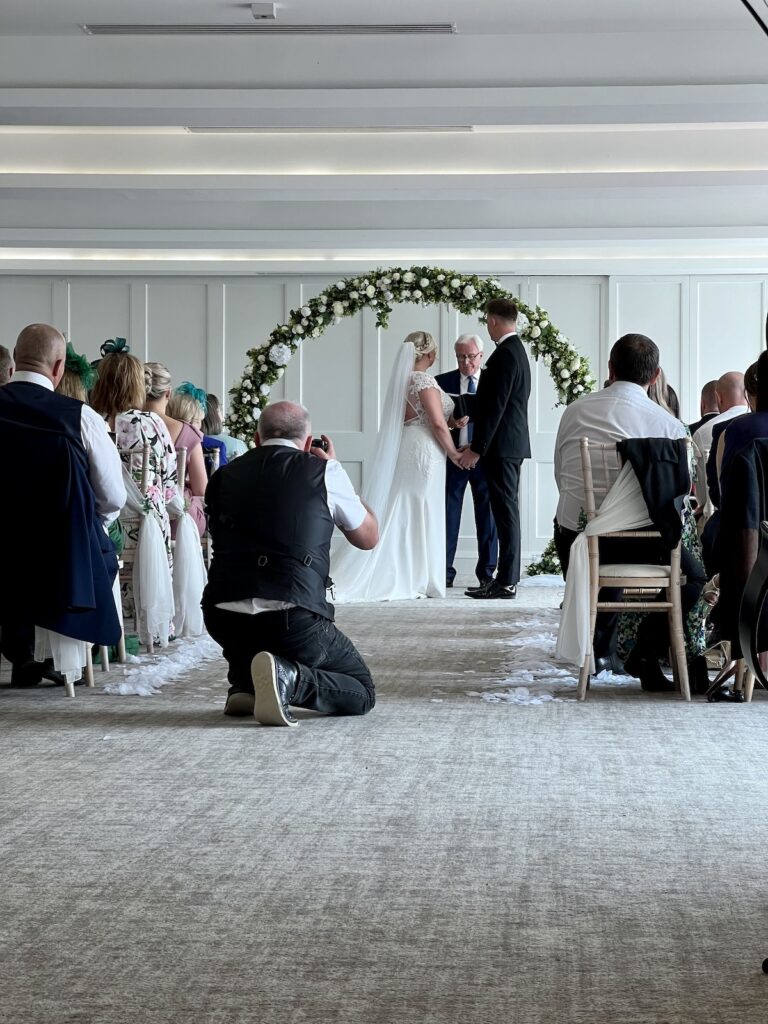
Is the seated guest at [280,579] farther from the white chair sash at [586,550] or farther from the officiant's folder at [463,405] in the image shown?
the officiant's folder at [463,405]

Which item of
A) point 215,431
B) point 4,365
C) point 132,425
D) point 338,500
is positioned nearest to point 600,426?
point 338,500

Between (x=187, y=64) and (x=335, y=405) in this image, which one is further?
(x=335, y=405)

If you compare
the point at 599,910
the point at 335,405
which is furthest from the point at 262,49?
the point at 335,405

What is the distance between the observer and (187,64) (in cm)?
704

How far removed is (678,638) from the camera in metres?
5.07

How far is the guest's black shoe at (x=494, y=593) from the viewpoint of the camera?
30.3 feet

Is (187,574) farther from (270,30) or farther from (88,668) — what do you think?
(270,30)

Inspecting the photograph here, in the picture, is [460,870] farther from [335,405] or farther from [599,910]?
[335,405]

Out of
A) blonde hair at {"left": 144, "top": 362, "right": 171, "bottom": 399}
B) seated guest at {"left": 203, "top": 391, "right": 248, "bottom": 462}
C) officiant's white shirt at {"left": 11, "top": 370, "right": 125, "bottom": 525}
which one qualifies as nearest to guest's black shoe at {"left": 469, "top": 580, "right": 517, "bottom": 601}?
seated guest at {"left": 203, "top": 391, "right": 248, "bottom": 462}

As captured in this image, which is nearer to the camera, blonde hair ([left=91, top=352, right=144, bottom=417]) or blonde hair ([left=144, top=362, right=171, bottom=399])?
blonde hair ([left=91, top=352, right=144, bottom=417])

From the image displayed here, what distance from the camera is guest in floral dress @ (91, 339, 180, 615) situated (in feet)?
20.2

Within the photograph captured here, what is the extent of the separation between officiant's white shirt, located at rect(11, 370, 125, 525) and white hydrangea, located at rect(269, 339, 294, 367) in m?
4.93

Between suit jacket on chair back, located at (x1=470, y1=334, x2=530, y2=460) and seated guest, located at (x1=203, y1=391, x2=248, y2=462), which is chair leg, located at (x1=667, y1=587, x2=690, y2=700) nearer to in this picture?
suit jacket on chair back, located at (x1=470, y1=334, x2=530, y2=460)

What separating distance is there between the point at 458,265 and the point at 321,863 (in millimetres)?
10828
